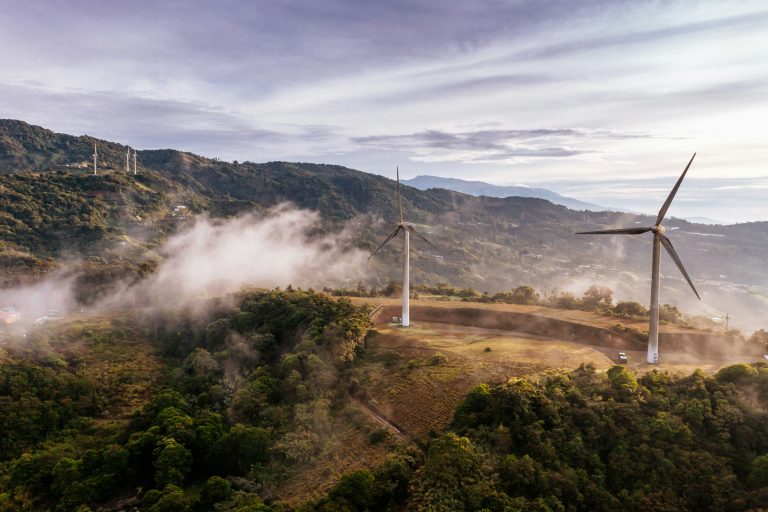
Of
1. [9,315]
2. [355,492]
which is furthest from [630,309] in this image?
[9,315]

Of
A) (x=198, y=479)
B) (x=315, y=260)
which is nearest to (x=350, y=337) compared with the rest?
(x=198, y=479)

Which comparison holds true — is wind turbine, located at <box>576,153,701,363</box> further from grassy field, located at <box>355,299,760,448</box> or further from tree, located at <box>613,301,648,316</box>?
tree, located at <box>613,301,648,316</box>

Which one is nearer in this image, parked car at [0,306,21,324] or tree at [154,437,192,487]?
tree at [154,437,192,487]

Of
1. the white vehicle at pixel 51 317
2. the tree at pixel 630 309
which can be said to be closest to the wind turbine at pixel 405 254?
the tree at pixel 630 309

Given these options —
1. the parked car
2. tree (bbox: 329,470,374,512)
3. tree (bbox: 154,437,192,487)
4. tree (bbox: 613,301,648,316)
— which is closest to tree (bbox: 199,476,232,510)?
tree (bbox: 154,437,192,487)

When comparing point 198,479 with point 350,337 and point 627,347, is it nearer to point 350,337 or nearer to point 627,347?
point 350,337

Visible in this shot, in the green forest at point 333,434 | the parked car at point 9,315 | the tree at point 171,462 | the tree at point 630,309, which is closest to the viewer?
the green forest at point 333,434

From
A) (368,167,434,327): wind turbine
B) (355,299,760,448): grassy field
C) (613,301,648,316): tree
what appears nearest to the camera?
(355,299,760,448): grassy field

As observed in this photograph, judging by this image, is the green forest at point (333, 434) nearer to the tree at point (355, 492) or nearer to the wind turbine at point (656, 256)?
the tree at point (355, 492)
